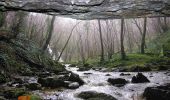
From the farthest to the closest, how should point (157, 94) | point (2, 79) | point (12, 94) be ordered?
1. point (2, 79)
2. point (12, 94)
3. point (157, 94)

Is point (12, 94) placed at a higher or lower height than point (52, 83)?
higher

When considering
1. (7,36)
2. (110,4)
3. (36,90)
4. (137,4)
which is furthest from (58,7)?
(7,36)

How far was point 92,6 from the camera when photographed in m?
6.48

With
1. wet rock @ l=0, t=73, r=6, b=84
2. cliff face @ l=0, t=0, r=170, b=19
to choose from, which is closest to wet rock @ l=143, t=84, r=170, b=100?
cliff face @ l=0, t=0, r=170, b=19

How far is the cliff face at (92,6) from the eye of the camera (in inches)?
249

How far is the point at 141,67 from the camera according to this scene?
645 inches

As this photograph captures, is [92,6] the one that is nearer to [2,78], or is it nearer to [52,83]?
[52,83]

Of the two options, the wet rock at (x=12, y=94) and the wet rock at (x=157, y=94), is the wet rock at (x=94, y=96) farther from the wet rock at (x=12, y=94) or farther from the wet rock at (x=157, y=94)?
the wet rock at (x=12, y=94)

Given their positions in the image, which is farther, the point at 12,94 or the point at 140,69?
the point at 140,69

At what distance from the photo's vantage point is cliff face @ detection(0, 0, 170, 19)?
6328mm

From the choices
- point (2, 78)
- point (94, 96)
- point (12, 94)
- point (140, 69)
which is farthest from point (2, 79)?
point (140, 69)

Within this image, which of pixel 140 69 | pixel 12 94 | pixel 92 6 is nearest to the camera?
pixel 92 6

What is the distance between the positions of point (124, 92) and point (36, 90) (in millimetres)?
3233

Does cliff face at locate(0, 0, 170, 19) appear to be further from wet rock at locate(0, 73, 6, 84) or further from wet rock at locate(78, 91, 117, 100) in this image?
wet rock at locate(0, 73, 6, 84)
